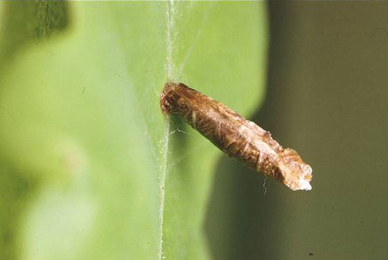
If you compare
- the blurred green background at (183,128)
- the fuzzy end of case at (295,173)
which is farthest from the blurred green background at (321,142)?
the fuzzy end of case at (295,173)

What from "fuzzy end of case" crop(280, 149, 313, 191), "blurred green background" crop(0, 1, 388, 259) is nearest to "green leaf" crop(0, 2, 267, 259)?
"blurred green background" crop(0, 1, 388, 259)

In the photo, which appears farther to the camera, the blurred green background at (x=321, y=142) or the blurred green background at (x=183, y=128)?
the blurred green background at (x=321, y=142)

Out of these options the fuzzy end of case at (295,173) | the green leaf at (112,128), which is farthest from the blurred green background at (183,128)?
the fuzzy end of case at (295,173)

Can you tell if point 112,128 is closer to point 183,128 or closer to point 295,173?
point 183,128

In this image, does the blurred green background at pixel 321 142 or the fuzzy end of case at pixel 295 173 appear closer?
the fuzzy end of case at pixel 295 173

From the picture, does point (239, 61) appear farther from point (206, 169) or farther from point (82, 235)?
point (82, 235)

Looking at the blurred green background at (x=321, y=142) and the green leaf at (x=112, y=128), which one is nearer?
the green leaf at (x=112, y=128)

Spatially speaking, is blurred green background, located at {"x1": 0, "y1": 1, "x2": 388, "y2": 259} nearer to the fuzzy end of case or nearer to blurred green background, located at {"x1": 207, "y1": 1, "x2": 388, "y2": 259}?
blurred green background, located at {"x1": 207, "y1": 1, "x2": 388, "y2": 259}

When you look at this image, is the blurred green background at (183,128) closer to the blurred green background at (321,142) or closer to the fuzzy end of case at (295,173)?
the blurred green background at (321,142)

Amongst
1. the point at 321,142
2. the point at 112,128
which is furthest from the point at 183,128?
the point at 321,142
